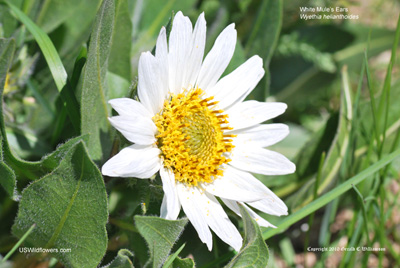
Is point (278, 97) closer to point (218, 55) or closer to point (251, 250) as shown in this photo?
point (218, 55)

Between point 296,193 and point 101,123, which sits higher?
point 101,123

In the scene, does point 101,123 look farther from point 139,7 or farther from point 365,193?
point 365,193

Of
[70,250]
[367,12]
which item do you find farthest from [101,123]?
[367,12]

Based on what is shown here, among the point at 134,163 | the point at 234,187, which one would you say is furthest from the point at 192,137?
the point at 134,163

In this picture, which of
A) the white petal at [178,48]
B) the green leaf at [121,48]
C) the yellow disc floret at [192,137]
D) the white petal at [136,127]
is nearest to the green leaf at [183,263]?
the yellow disc floret at [192,137]

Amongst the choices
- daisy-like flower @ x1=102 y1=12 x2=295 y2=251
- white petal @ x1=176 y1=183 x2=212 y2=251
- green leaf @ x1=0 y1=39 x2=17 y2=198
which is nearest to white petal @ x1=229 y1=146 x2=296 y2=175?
daisy-like flower @ x1=102 y1=12 x2=295 y2=251

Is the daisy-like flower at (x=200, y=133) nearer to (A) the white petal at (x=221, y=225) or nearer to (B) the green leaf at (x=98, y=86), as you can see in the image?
(A) the white petal at (x=221, y=225)
